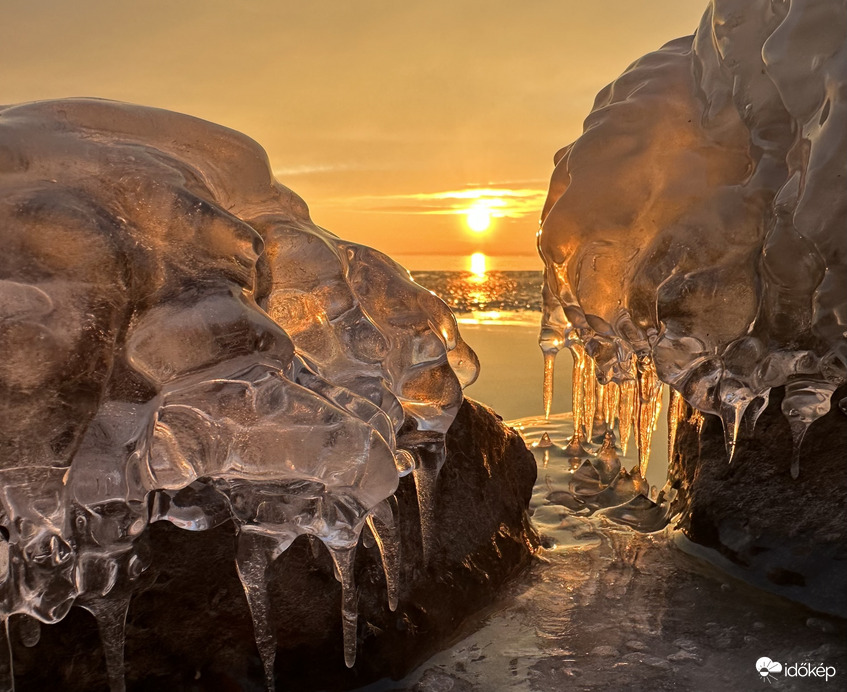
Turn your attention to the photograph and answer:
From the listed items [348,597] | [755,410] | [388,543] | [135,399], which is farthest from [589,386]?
[135,399]

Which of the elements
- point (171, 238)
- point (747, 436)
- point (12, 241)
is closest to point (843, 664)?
point (747, 436)

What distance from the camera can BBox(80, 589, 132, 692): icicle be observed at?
6.05 ft

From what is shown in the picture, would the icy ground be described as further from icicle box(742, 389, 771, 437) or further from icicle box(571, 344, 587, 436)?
icicle box(571, 344, 587, 436)

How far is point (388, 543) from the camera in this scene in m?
2.10

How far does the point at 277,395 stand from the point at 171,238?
17.4 inches

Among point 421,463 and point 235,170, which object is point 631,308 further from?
point 235,170

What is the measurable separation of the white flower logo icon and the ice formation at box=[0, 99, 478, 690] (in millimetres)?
1046

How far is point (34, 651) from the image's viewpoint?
75.2 inches

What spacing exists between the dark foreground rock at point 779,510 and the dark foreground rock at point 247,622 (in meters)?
0.88

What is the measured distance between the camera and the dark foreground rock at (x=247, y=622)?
1951mm

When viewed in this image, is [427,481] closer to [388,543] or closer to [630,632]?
[388,543]

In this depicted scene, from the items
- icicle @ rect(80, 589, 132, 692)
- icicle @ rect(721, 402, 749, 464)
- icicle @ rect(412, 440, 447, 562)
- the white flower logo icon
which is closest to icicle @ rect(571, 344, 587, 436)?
icicle @ rect(721, 402, 749, 464)

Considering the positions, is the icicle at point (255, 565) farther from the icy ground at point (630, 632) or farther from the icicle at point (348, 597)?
the icy ground at point (630, 632)

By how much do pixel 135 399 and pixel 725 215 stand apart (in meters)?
1.81
